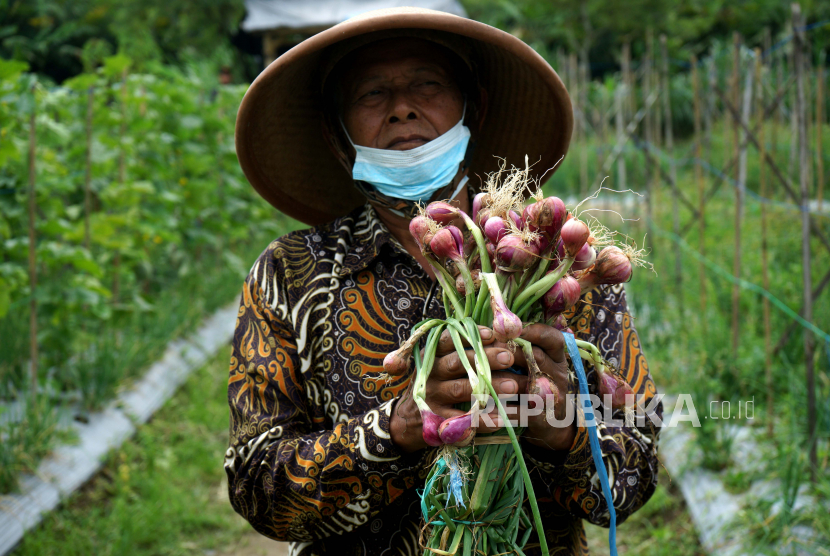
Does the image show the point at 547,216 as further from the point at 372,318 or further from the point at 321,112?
the point at 321,112

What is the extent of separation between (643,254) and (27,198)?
11.2ft

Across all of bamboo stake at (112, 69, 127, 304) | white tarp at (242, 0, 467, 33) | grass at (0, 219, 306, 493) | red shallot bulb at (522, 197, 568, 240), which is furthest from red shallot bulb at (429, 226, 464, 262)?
white tarp at (242, 0, 467, 33)

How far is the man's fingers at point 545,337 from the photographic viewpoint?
1143mm

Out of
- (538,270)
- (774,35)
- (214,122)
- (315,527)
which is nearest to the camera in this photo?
(538,270)

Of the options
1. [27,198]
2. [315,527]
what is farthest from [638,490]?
[27,198]

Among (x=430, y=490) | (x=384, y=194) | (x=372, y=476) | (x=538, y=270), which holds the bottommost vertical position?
(x=372, y=476)

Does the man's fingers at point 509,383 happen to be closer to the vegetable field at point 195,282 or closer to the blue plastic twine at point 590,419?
the blue plastic twine at point 590,419

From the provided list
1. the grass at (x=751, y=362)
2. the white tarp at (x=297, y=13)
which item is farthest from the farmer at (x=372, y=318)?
the white tarp at (x=297, y=13)

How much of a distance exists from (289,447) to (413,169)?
673 mm

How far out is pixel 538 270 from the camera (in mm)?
1146

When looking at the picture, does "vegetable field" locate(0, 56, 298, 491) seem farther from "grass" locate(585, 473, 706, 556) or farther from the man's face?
"grass" locate(585, 473, 706, 556)

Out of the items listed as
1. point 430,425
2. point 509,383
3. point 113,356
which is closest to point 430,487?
point 430,425

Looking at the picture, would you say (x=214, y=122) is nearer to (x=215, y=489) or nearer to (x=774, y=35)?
(x=215, y=489)

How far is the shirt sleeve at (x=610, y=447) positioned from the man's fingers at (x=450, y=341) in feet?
0.83
